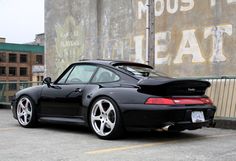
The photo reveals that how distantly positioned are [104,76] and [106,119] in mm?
843

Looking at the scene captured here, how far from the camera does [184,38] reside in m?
16.8

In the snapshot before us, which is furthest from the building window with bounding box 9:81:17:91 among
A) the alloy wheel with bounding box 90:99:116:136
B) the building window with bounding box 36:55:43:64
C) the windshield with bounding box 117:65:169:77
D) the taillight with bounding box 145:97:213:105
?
the building window with bounding box 36:55:43:64

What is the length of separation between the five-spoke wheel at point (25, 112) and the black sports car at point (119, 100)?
0.05 m

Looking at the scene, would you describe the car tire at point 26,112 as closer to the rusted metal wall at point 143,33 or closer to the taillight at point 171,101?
the taillight at point 171,101

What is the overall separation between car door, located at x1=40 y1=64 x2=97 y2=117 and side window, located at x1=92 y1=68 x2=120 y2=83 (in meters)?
0.14

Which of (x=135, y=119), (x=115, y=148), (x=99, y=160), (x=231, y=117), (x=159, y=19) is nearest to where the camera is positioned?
(x=99, y=160)

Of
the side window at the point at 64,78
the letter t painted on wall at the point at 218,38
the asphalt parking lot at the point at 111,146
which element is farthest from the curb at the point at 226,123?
the letter t painted on wall at the point at 218,38

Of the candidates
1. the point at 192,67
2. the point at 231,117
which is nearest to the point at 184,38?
the point at 192,67

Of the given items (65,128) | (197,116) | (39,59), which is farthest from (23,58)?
(197,116)

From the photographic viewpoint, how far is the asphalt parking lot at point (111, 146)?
17.3ft

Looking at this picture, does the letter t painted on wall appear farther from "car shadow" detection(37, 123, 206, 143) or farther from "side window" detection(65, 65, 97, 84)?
"side window" detection(65, 65, 97, 84)

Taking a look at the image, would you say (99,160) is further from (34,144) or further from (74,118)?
(74,118)

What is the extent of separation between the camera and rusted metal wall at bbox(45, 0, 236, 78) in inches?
611

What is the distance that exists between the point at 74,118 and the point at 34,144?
130 cm
